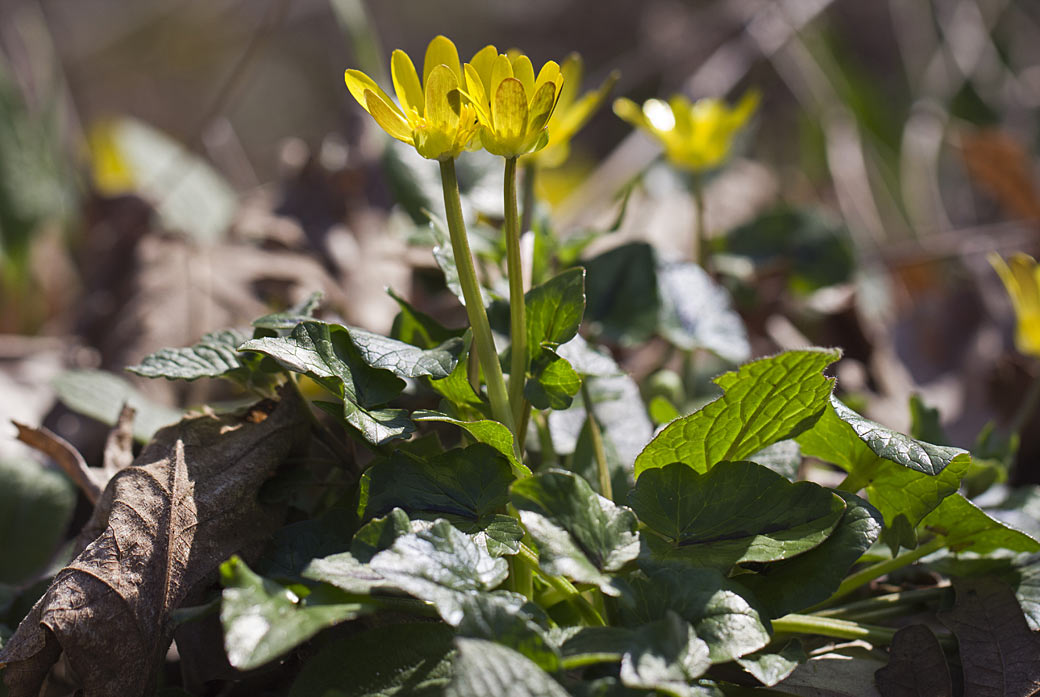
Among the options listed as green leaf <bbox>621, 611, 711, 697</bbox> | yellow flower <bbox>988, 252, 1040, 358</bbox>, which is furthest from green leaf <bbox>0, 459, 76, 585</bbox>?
yellow flower <bbox>988, 252, 1040, 358</bbox>

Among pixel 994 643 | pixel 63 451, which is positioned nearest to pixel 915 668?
pixel 994 643

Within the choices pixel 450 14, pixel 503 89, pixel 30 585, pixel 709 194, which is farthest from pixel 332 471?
pixel 450 14

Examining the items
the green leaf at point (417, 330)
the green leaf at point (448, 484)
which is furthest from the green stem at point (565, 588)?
the green leaf at point (417, 330)

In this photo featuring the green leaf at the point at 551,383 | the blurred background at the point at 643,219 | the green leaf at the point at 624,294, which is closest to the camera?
the green leaf at the point at 551,383

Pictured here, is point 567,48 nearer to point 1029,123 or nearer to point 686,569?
point 1029,123

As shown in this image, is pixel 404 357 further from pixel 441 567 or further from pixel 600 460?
pixel 600 460

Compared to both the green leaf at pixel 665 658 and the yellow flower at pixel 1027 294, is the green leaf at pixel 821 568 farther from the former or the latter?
the yellow flower at pixel 1027 294
